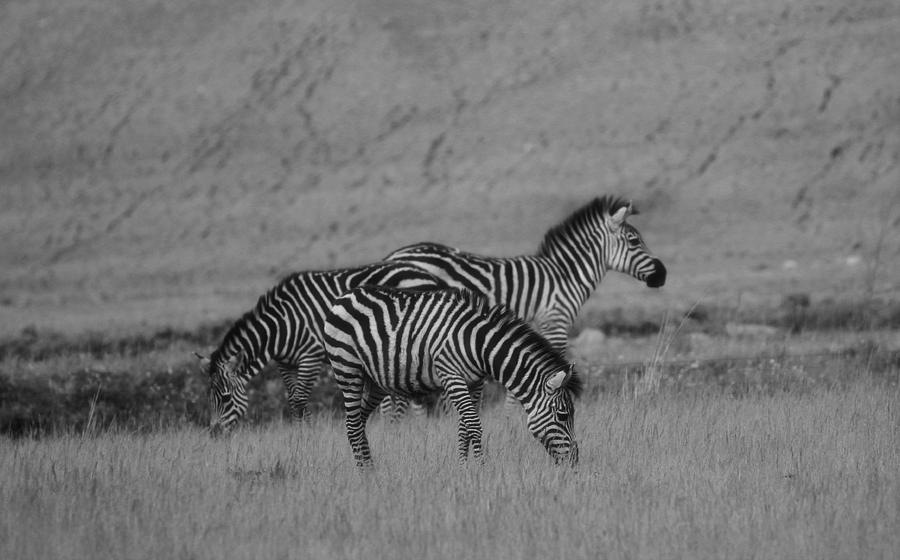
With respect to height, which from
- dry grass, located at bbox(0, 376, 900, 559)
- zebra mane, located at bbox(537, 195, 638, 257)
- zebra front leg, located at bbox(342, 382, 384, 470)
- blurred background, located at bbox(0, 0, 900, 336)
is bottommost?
dry grass, located at bbox(0, 376, 900, 559)

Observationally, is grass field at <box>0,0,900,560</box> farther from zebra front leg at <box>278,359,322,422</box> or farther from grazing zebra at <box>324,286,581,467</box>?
grazing zebra at <box>324,286,581,467</box>

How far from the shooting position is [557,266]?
14.0 m

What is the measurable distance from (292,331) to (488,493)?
4.76m

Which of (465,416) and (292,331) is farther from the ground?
(292,331)

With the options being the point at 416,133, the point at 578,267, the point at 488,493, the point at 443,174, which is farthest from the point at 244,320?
the point at 416,133

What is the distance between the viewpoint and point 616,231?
558 inches

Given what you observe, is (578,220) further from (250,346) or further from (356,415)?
(356,415)

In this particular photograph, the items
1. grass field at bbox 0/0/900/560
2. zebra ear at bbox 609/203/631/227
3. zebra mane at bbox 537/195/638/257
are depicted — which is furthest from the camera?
grass field at bbox 0/0/900/560

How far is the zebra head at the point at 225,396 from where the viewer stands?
1229 cm

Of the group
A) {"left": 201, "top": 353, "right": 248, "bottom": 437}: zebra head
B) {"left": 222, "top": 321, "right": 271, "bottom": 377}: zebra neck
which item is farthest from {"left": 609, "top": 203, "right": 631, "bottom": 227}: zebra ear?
{"left": 201, "top": 353, "right": 248, "bottom": 437}: zebra head

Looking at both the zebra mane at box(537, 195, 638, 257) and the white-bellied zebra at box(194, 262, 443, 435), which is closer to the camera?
the white-bellied zebra at box(194, 262, 443, 435)

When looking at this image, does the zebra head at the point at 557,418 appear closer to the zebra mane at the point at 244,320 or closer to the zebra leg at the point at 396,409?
the zebra leg at the point at 396,409

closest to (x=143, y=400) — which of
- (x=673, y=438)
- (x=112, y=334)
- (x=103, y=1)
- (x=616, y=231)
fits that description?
(x=616, y=231)

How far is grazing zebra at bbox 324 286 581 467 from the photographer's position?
9398mm
